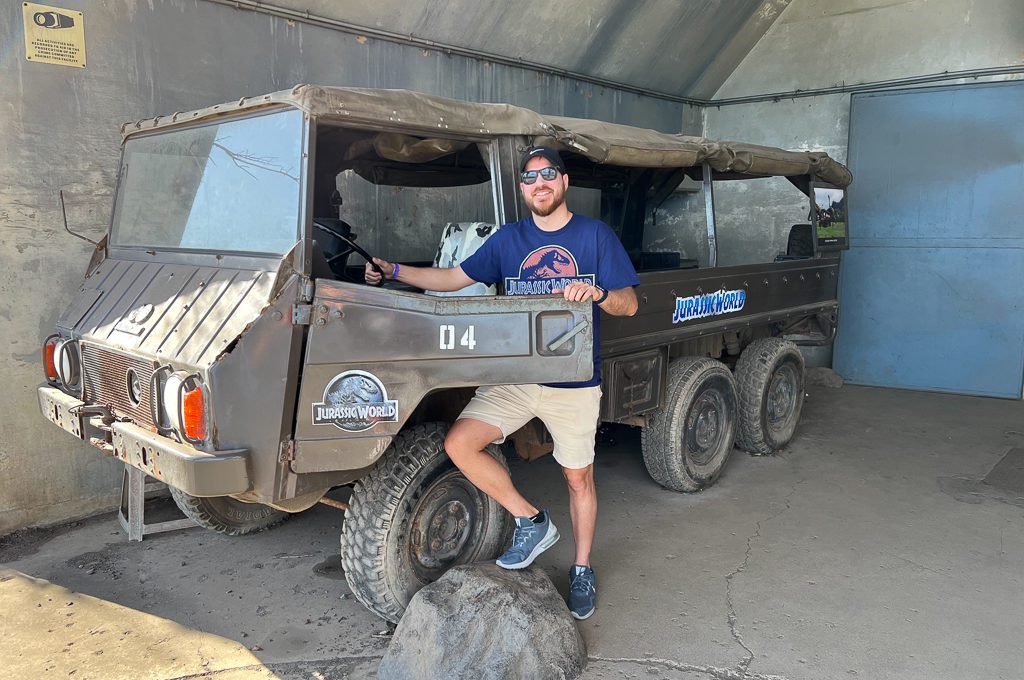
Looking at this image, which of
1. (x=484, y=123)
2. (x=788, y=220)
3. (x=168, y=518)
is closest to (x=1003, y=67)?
(x=788, y=220)

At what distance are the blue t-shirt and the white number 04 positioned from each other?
445 mm

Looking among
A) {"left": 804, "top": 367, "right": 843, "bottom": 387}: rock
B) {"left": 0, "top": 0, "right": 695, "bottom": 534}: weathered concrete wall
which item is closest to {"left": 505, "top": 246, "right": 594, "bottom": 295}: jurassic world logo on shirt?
{"left": 0, "top": 0, "right": 695, "bottom": 534}: weathered concrete wall

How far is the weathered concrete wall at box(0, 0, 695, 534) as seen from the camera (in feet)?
12.9

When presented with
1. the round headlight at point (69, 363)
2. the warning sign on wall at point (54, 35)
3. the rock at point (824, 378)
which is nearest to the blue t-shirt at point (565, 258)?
the round headlight at point (69, 363)

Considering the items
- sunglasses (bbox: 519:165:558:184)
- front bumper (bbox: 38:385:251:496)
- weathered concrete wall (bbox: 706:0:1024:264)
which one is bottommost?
front bumper (bbox: 38:385:251:496)

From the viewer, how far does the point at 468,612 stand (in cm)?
273

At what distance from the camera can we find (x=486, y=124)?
3115 millimetres

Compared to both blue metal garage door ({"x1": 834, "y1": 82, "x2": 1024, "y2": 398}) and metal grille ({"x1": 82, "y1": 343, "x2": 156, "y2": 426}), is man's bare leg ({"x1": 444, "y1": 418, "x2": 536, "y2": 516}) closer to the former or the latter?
metal grille ({"x1": 82, "y1": 343, "x2": 156, "y2": 426})

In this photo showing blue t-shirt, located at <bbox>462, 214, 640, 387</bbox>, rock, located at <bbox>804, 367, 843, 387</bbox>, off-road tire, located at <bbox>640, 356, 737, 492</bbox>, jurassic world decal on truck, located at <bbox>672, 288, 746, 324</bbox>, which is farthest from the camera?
rock, located at <bbox>804, 367, 843, 387</bbox>

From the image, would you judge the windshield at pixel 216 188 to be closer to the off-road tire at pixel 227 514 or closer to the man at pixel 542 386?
the man at pixel 542 386

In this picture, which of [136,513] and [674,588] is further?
[136,513]

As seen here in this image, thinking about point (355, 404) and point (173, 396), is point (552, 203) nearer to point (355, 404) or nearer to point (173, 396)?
point (355, 404)

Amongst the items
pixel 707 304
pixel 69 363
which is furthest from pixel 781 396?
pixel 69 363

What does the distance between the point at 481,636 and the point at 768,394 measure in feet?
11.0
